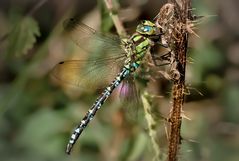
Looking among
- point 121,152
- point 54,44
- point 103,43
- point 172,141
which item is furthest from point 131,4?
point 172,141

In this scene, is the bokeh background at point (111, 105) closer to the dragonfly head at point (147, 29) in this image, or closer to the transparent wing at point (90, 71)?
the transparent wing at point (90, 71)

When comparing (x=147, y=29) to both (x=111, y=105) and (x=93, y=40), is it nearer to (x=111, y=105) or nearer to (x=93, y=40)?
(x=93, y=40)

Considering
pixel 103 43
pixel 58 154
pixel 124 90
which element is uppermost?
pixel 103 43

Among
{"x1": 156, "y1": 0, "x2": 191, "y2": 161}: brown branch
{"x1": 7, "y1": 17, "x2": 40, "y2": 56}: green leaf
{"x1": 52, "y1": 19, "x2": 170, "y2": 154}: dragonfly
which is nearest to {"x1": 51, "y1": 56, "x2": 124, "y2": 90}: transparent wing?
{"x1": 52, "y1": 19, "x2": 170, "y2": 154}: dragonfly

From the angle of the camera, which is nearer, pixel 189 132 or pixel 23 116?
pixel 189 132

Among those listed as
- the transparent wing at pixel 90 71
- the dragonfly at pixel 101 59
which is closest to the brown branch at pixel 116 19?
the dragonfly at pixel 101 59

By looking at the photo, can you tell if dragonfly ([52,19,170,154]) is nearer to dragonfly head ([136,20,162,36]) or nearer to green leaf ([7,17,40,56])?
dragonfly head ([136,20,162,36])

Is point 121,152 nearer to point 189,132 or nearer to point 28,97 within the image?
point 189,132
